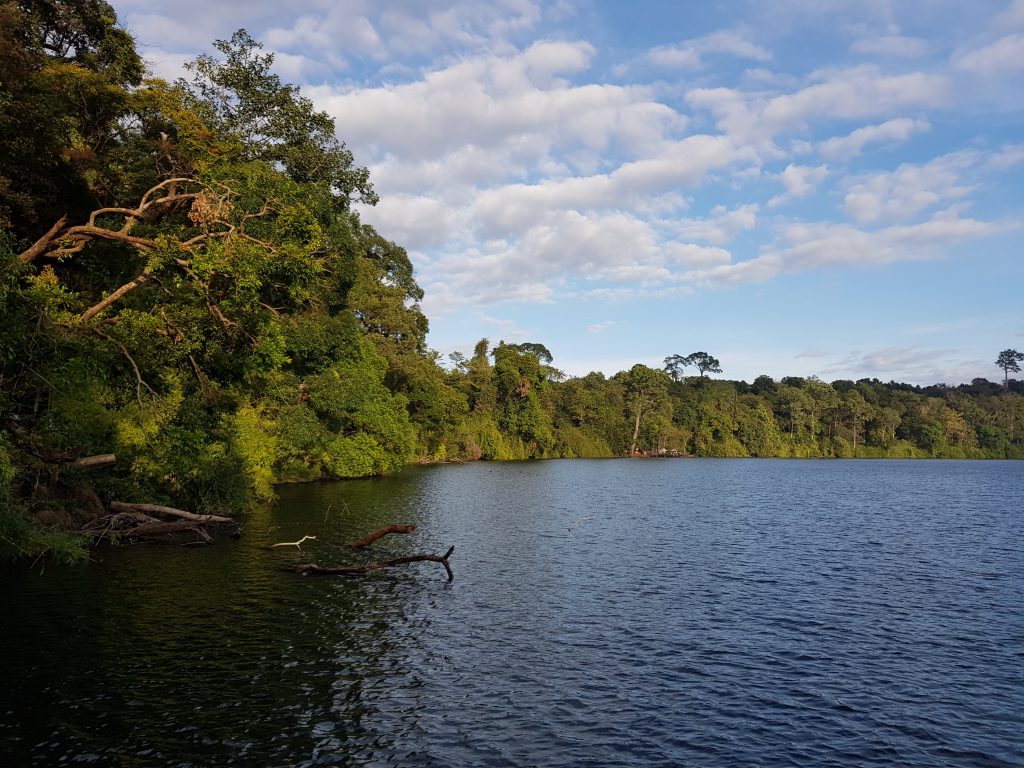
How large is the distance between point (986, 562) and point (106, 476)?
44.8 meters

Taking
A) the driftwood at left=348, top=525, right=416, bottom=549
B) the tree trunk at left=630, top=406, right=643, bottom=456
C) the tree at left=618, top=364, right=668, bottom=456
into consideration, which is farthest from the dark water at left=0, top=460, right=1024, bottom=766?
the tree trunk at left=630, top=406, right=643, bottom=456

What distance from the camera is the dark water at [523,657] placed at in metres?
12.9

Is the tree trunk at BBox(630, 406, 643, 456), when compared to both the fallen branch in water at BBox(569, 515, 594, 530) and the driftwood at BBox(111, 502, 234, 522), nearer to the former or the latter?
the fallen branch in water at BBox(569, 515, 594, 530)

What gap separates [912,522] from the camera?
4609cm

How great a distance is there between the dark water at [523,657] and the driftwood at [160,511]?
2.56 meters

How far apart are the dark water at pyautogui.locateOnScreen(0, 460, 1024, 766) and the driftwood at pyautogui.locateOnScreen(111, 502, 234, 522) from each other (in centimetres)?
256

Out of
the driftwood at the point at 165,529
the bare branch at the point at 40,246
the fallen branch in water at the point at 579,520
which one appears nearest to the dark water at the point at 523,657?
the driftwood at the point at 165,529

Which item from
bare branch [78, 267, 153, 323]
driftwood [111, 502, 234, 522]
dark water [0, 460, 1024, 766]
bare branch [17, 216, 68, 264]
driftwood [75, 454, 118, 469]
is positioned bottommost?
dark water [0, 460, 1024, 766]

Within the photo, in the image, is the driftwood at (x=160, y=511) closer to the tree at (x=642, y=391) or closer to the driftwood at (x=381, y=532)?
the driftwood at (x=381, y=532)

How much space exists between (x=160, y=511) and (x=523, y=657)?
2401 cm

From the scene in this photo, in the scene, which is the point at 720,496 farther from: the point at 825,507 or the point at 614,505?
the point at 614,505

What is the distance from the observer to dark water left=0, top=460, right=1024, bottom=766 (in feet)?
42.2

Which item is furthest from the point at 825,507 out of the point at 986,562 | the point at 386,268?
the point at 386,268

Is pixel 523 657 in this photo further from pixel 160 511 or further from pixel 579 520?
pixel 579 520
